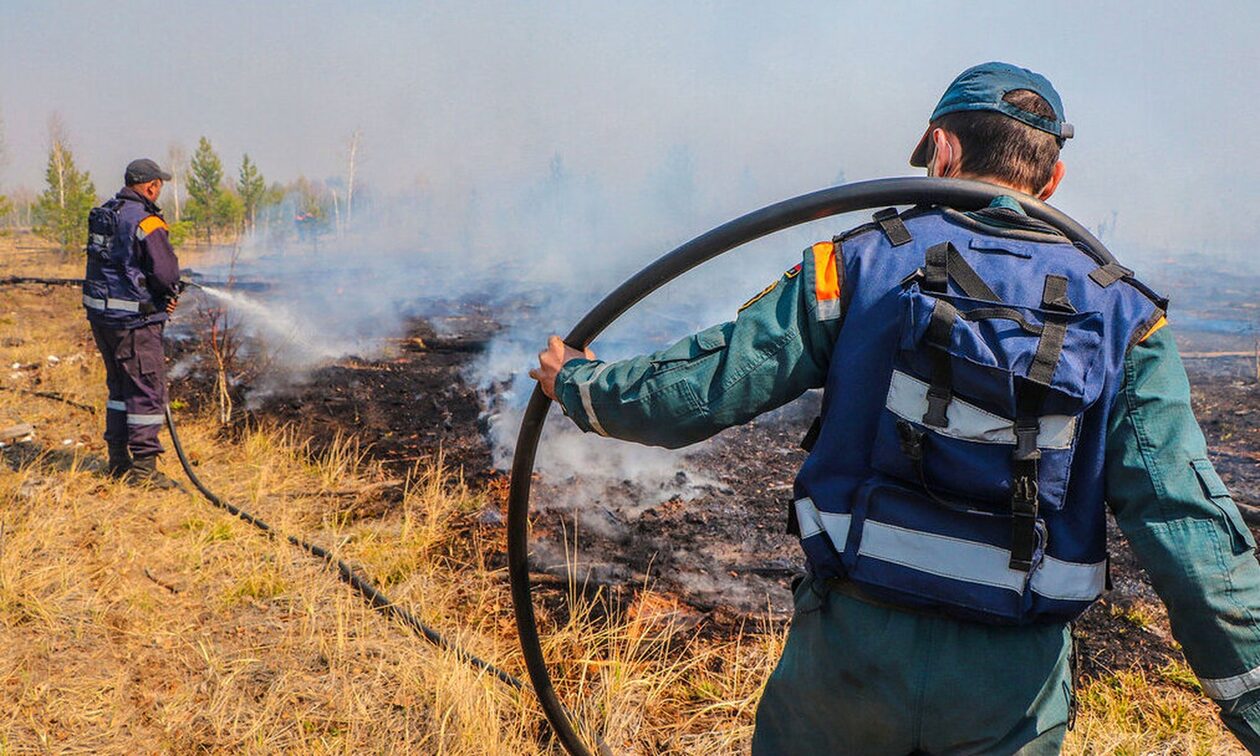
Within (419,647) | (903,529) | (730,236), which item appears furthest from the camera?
(419,647)

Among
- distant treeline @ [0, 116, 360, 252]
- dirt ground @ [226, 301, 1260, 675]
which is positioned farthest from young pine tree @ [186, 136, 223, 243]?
dirt ground @ [226, 301, 1260, 675]

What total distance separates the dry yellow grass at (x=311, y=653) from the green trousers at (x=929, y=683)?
4.62 ft

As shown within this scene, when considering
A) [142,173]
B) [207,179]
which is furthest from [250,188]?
[142,173]

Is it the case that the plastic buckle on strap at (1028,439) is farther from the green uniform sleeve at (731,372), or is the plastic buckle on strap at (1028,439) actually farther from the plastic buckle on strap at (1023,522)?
the green uniform sleeve at (731,372)

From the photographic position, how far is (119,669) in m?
3.09

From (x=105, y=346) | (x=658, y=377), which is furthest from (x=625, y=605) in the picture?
(x=105, y=346)

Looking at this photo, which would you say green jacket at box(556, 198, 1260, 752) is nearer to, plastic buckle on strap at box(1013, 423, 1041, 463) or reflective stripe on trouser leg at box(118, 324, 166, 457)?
plastic buckle on strap at box(1013, 423, 1041, 463)

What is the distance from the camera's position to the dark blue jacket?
513 cm

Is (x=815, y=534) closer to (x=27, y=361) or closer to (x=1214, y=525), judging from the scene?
(x=1214, y=525)

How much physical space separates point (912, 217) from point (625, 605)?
276cm

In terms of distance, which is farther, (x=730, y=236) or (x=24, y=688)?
(x=24, y=688)

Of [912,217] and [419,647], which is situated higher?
[912,217]

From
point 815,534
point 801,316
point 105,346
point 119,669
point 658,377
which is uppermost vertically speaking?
point 801,316

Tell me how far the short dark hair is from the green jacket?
151 millimetres
